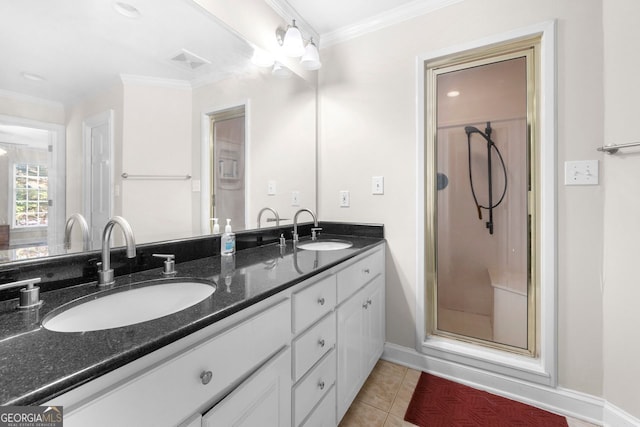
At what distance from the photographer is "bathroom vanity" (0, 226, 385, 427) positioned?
1.60 ft

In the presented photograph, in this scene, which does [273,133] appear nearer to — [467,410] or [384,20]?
[384,20]

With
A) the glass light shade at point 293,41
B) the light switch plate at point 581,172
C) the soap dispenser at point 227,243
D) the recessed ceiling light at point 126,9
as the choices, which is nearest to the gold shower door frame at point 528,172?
the light switch plate at point 581,172

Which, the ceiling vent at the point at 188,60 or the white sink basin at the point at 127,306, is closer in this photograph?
the white sink basin at the point at 127,306

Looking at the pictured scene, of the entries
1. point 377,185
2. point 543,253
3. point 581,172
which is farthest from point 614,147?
point 377,185

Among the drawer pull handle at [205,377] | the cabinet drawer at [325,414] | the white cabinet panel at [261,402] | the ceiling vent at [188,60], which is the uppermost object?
the ceiling vent at [188,60]

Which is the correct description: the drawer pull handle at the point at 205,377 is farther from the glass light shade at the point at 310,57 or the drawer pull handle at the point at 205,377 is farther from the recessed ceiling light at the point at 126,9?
the glass light shade at the point at 310,57

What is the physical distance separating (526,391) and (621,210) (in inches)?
40.8

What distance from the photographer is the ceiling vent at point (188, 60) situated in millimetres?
1258

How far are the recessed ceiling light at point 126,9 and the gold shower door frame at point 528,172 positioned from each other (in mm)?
1591

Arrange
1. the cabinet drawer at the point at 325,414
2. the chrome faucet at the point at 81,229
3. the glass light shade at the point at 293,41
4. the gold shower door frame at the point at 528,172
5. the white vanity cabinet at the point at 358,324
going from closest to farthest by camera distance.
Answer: the chrome faucet at the point at 81,229, the cabinet drawer at the point at 325,414, the white vanity cabinet at the point at 358,324, the gold shower door frame at the point at 528,172, the glass light shade at the point at 293,41

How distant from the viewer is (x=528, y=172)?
1.61 meters

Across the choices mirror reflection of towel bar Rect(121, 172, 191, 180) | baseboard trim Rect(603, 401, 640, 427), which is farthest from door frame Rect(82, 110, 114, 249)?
baseboard trim Rect(603, 401, 640, 427)

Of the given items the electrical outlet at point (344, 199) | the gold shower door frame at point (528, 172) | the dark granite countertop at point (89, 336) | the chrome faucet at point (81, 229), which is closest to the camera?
the dark granite countertop at point (89, 336)

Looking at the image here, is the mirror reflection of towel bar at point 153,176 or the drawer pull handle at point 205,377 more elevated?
the mirror reflection of towel bar at point 153,176
